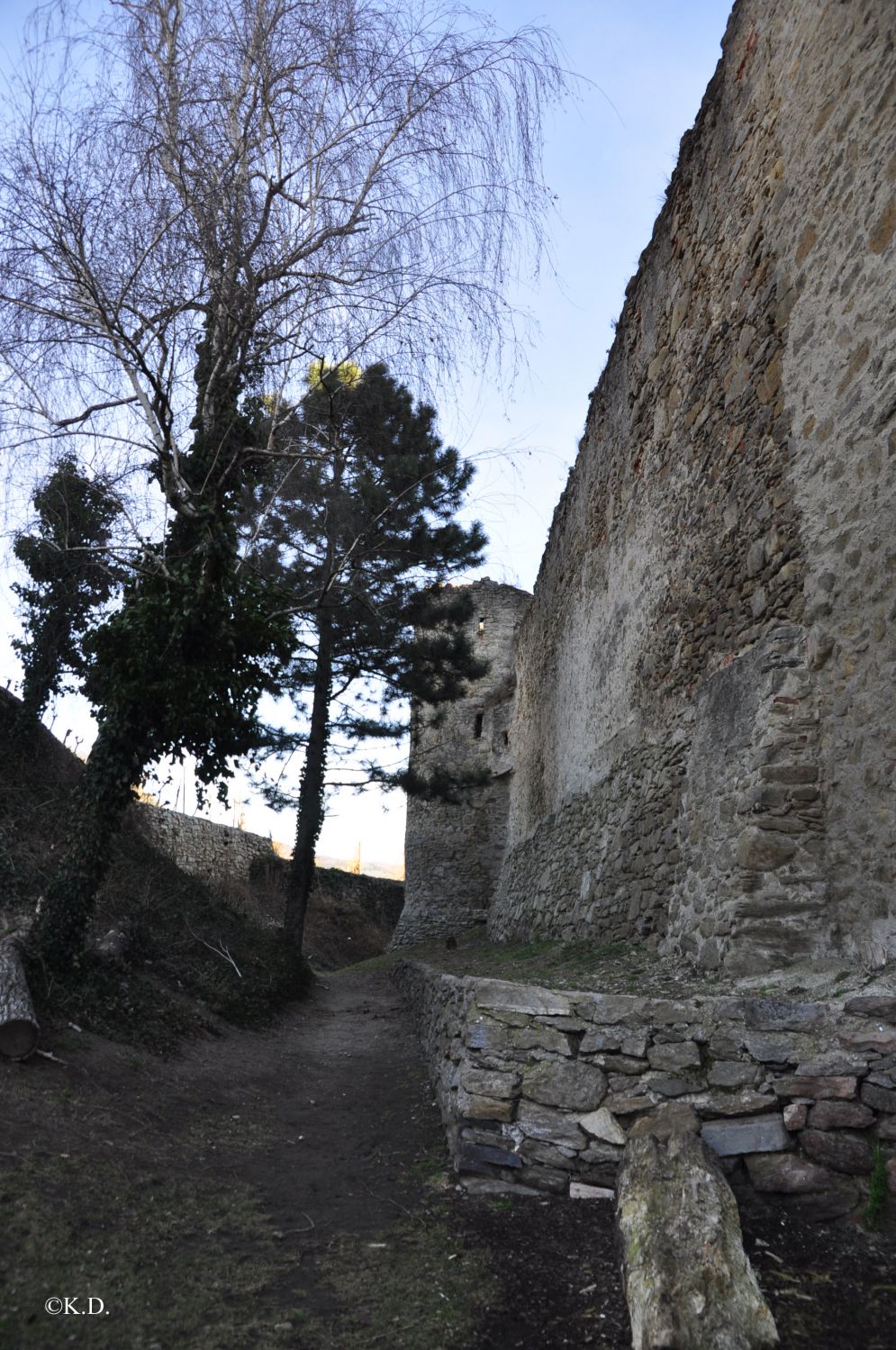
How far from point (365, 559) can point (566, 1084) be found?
4.40m

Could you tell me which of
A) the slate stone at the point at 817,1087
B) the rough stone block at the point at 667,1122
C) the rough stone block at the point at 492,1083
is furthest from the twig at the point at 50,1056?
the slate stone at the point at 817,1087

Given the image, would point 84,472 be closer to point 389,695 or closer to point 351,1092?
point 351,1092

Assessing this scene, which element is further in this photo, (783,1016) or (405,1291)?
(783,1016)

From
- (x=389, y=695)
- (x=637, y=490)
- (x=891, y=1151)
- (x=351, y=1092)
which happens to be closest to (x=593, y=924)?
(x=351, y=1092)

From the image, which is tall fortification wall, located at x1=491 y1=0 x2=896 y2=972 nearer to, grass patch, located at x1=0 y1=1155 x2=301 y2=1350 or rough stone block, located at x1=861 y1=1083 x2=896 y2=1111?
rough stone block, located at x1=861 y1=1083 x2=896 y2=1111

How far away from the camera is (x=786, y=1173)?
10.5 feet

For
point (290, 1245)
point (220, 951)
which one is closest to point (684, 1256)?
point (290, 1245)

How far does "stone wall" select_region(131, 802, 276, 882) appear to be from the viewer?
637 inches

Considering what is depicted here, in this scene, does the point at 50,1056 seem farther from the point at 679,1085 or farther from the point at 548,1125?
the point at 679,1085

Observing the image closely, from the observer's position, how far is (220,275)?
513 cm

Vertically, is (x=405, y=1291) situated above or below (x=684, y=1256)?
below

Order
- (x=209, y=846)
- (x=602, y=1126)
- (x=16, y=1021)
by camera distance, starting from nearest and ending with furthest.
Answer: (x=602, y=1126) → (x=16, y=1021) → (x=209, y=846)

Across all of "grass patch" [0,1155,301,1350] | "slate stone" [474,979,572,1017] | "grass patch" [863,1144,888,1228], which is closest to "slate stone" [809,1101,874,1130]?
"grass patch" [863,1144,888,1228]

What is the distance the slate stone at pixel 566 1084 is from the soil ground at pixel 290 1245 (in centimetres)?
37
